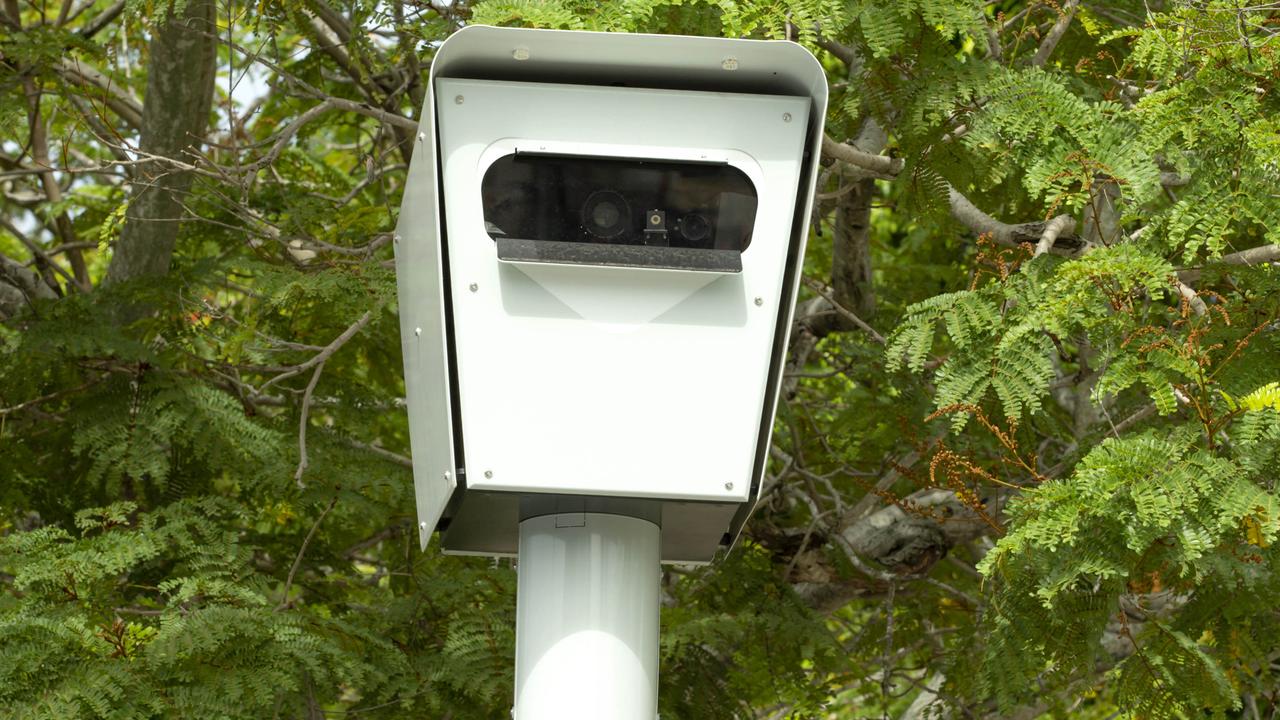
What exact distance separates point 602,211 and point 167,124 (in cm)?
308

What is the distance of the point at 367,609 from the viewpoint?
4.88 meters

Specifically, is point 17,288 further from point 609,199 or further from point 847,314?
point 609,199

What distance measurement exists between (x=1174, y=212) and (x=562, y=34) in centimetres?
147

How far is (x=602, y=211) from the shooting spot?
2.44m

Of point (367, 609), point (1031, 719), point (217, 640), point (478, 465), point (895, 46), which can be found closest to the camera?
point (478, 465)

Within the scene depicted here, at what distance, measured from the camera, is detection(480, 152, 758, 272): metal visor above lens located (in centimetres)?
244

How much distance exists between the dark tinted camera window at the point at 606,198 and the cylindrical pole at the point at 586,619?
49 centimetres

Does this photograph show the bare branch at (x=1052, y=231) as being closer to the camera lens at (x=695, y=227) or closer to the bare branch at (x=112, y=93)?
the camera lens at (x=695, y=227)

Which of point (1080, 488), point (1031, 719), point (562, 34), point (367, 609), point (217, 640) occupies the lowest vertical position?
point (1031, 719)

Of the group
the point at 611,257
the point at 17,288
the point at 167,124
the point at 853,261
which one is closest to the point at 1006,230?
the point at 853,261

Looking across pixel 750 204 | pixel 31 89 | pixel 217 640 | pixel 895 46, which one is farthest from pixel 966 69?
pixel 31 89

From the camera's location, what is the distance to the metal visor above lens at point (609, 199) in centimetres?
244

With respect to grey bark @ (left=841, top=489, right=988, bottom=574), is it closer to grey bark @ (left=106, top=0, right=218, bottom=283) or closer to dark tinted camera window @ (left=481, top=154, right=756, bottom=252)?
grey bark @ (left=106, top=0, right=218, bottom=283)

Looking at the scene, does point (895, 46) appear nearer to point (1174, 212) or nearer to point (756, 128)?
point (1174, 212)
